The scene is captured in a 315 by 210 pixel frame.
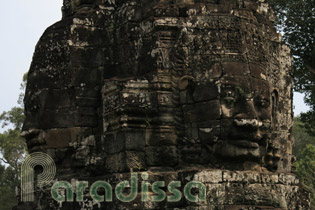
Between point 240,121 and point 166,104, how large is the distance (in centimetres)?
120

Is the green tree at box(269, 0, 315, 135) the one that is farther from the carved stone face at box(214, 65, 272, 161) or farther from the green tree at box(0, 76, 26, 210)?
the green tree at box(0, 76, 26, 210)

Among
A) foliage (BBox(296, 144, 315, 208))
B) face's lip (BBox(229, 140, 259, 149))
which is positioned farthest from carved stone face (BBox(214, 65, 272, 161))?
foliage (BBox(296, 144, 315, 208))

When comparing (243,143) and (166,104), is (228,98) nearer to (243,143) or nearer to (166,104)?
(243,143)

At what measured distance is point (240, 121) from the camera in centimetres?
941

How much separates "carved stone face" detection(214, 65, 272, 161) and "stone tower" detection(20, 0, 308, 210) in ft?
0.05

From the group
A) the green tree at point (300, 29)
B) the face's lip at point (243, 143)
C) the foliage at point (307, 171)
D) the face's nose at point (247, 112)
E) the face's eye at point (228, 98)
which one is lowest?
the face's lip at point (243, 143)

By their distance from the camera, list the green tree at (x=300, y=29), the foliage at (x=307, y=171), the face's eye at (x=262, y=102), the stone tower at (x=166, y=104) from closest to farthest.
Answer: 1. the stone tower at (x=166, y=104)
2. the face's eye at (x=262, y=102)
3. the green tree at (x=300, y=29)
4. the foliage at (x=307, y=171)

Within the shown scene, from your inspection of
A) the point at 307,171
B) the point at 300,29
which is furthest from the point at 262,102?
the point at 307,171

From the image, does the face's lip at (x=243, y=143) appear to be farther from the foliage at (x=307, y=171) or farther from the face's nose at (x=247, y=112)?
the foliage at (x=307, y=171)

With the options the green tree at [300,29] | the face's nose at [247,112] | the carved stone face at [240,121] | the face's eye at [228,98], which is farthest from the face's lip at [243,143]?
the green tree at [300,29]

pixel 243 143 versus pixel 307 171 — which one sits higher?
pixel 307 171

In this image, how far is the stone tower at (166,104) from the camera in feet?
31.0

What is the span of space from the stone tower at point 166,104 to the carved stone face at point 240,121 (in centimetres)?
2

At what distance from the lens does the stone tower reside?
31.0 ft
